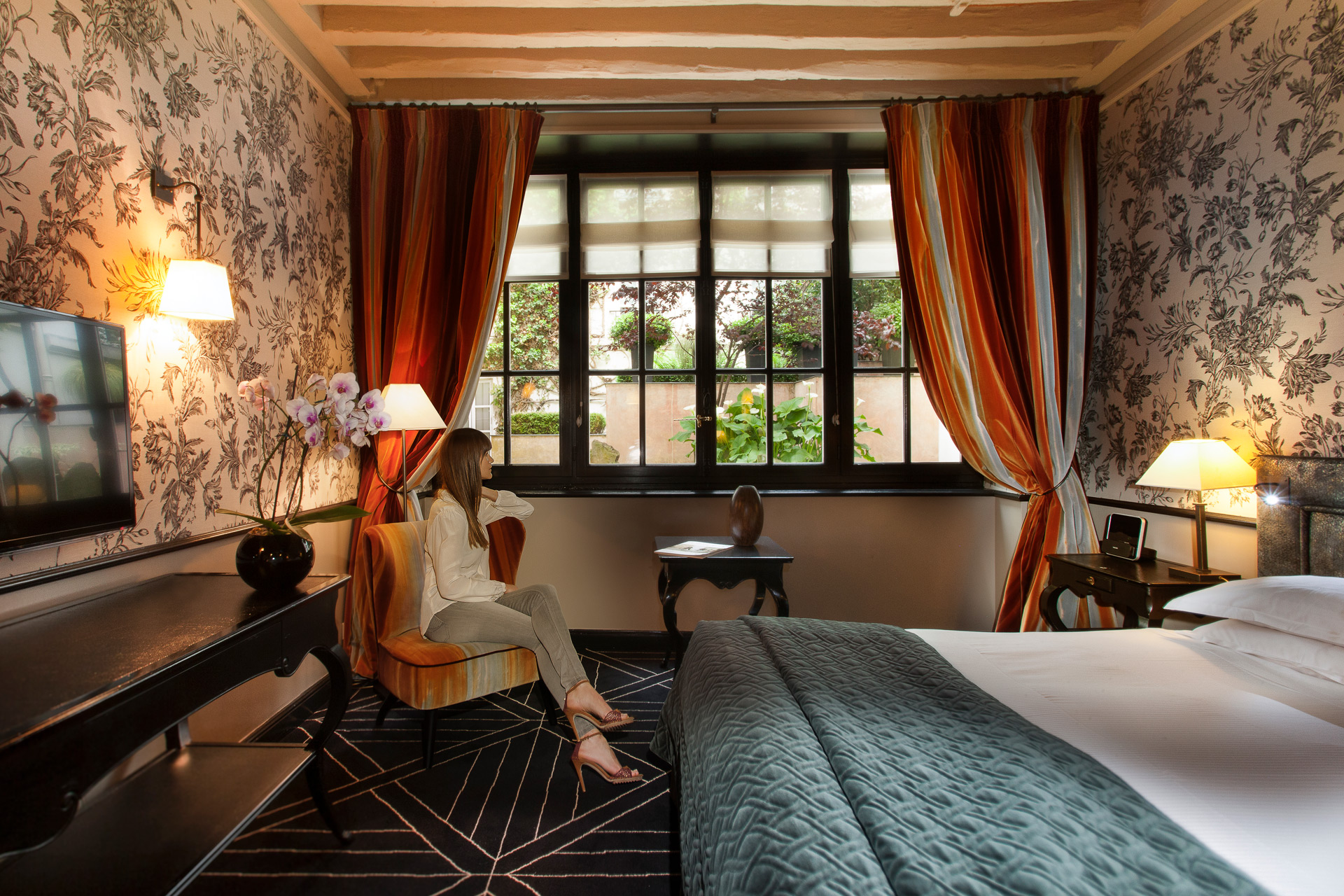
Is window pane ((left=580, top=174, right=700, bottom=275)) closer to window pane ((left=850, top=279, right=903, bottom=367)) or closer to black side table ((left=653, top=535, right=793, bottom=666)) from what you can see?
window pane ((left=850, top=279, right=903, bottom=367))

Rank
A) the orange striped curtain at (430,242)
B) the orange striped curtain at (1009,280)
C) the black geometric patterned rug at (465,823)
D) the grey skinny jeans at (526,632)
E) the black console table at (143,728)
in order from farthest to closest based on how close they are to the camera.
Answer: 1. the orange striped curtain at (430,242)
2. the orange striped curtain at (1009,280)
3. the grey skinny jeans at (526,632)
4. the black geometric patterned rug at (465,823)
5. the black console table at (143,728)

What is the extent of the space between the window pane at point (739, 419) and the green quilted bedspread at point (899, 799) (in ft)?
6.38

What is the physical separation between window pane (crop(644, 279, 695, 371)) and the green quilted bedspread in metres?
2.14

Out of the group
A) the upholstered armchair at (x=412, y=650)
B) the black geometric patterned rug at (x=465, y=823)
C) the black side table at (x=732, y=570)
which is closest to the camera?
the black geometric patterned rug at (x=465, y=823)

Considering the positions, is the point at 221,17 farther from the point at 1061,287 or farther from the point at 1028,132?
the point at 1061,287

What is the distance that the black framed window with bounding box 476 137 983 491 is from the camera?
3318 mm

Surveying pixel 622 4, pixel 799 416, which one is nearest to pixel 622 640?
pixel 799 416

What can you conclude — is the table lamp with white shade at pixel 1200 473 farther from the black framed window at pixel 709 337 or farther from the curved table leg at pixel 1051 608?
the black framed window at pixel 709 337

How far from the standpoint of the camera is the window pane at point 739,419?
335 centimetres

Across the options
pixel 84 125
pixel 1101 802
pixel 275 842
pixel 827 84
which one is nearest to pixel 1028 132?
pixel 827 84

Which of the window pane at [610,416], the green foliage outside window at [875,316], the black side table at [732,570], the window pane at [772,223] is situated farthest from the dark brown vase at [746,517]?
the window pane at [772,223]

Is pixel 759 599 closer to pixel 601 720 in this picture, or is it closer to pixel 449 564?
pixel 601 720

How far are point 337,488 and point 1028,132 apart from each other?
369 cm

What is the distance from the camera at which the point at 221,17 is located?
83.5 inches
